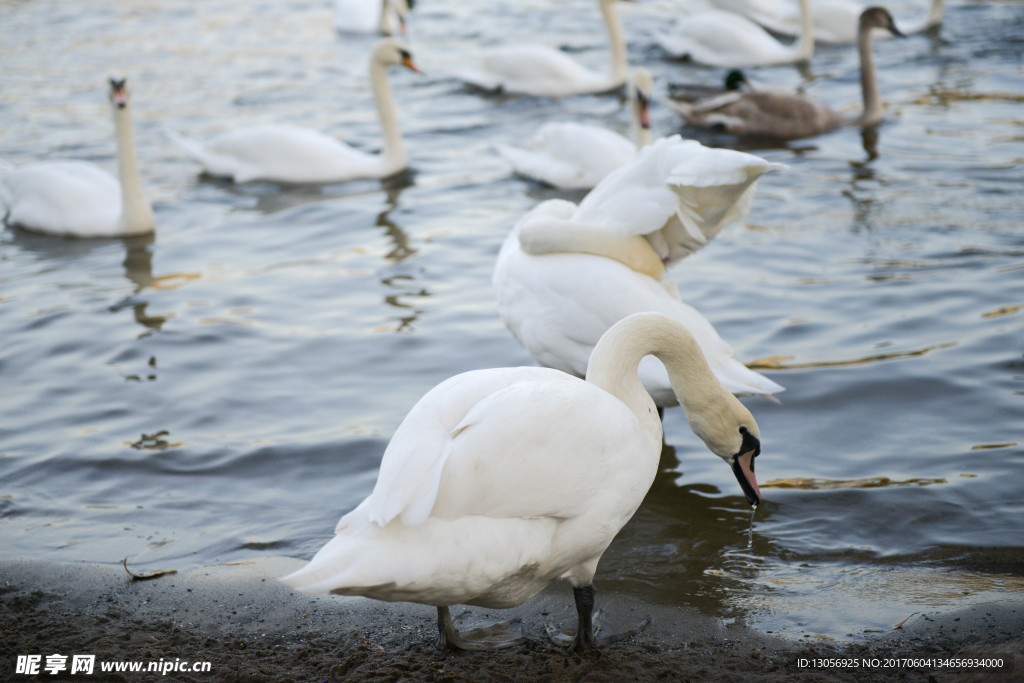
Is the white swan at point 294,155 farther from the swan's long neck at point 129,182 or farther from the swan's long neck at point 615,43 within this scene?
the swan's long neck at point 615,43

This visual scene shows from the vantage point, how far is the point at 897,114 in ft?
36.7

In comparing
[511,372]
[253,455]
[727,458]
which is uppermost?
[511,372]

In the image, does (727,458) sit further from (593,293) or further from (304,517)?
(304,517)

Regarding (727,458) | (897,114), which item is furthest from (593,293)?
(897,114)

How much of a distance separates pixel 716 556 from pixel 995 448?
5.37 ft

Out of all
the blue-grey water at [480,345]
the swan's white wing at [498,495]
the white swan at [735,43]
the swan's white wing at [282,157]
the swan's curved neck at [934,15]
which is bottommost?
the blue-grey water at [480,345]

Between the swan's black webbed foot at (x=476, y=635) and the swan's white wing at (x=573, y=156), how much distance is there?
225 inches

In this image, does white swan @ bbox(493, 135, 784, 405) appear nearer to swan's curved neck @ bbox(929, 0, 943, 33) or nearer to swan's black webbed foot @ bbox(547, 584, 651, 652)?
swan's black webbed foot @ bbox(547, 584, 651, 652)

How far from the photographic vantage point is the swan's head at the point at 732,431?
3893 millimetres

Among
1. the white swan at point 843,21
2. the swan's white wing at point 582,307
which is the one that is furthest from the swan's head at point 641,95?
the white swan at point 843,21

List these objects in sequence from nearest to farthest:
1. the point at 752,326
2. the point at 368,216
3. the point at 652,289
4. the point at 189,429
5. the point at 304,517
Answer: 1. the point at 304,517
2. the point at 652,289
3. the point at 189,429
4. the point at 752,326
5. the point at 368,216

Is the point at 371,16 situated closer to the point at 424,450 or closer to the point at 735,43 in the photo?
the point at 735,43

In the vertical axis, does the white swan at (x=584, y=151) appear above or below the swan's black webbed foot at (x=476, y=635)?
above

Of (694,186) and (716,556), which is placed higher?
(694,186)
